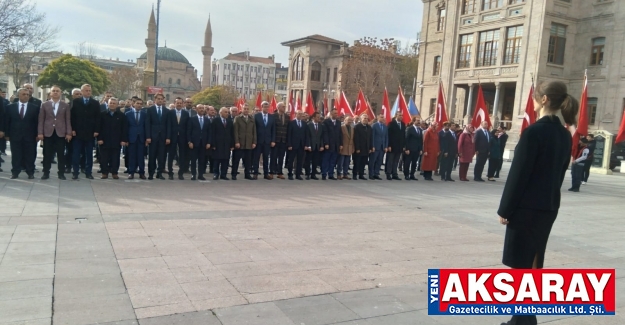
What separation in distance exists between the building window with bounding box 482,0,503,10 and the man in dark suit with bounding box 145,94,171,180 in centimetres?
3475

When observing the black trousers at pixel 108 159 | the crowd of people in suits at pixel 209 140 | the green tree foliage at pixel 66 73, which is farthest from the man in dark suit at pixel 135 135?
the green tree foliage at pixel 66 73

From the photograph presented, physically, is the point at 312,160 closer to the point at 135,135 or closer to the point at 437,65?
the point at 135,135

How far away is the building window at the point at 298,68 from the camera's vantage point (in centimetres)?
7308

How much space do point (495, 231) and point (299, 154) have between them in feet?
22.9

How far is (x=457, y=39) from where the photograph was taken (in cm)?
4275

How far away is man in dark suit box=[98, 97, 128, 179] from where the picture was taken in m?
11.7

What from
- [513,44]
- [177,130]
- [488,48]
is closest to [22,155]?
[177,130]

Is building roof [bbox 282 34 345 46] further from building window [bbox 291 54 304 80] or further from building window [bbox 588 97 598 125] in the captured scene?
building window [bbox 588 97 598 125]

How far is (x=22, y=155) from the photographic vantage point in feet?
36.2

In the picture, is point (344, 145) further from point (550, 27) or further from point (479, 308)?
point (550, 27)

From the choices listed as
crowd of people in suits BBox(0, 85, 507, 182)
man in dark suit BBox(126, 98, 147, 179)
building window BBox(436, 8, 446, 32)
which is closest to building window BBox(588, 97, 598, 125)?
building window BBox(436, 8, 446, 32)

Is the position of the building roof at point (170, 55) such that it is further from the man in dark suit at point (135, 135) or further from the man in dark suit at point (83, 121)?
the man in dark suit at point (83, 121)

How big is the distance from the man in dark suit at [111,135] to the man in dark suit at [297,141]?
15.0 feet

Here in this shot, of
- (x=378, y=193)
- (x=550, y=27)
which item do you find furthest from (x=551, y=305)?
(x=550, y=27)
